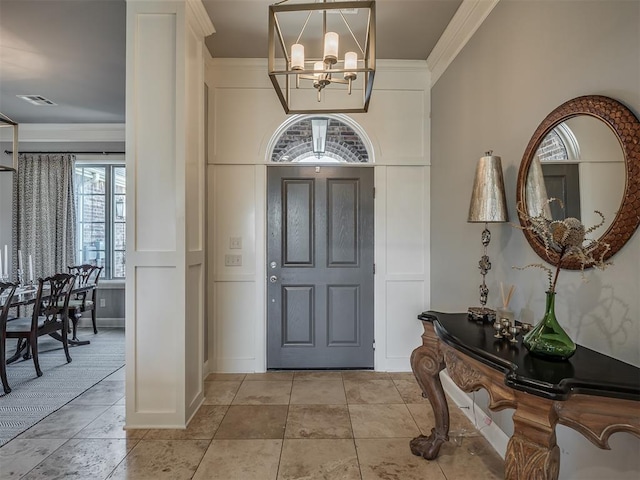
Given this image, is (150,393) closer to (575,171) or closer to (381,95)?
(575,171)

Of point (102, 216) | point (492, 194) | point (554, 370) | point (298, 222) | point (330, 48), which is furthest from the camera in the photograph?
point (102, 216)

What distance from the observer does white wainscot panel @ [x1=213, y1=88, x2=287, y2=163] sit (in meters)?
3.34

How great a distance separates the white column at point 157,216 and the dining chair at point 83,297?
8.49ft

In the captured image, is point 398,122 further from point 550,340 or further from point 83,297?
point 83,297

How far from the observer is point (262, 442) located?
7.25ft

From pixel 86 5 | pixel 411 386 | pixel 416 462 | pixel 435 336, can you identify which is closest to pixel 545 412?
pixel 435 336

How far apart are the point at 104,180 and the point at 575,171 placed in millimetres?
5986

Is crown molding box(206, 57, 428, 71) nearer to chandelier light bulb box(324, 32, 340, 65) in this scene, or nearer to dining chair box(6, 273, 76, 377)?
chandelier light bulb box(324, 32, 340, 65)

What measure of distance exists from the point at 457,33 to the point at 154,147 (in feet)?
7.92

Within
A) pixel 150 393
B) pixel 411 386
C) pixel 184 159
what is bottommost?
pixel 411 386

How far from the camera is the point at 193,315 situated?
2.54 metres

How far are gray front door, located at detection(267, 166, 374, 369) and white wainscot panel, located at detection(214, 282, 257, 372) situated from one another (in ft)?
0.60

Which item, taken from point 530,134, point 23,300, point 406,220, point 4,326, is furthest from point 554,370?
point 23,300

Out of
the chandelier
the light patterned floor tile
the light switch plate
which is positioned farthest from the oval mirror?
the light switch plate
